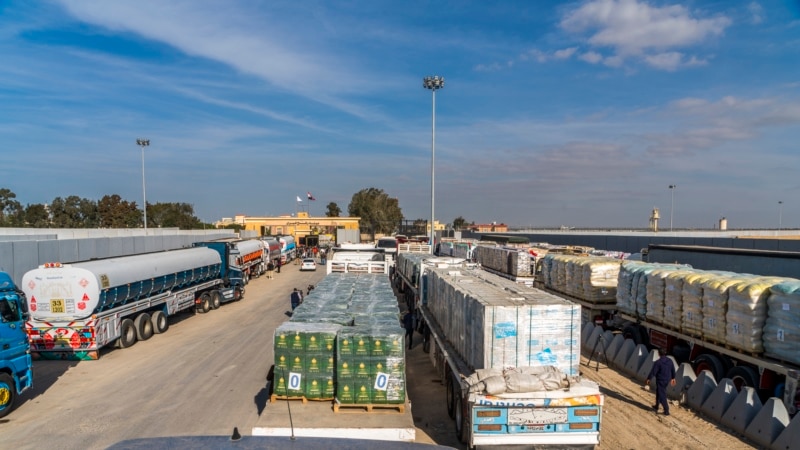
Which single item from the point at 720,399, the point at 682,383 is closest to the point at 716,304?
the point at 682,383

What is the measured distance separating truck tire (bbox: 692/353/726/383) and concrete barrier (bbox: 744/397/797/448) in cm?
258

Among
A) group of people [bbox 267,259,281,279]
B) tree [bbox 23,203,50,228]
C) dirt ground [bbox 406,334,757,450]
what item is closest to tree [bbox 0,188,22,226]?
tree [bbox 23,203,50,228]

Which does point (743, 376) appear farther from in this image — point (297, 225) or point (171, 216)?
point (171, 216)

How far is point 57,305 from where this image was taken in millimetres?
15391

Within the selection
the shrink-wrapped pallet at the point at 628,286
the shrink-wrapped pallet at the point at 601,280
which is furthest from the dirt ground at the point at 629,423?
the shrink-wrapped pallet at the point at 601,280

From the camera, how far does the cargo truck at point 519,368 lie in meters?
7.97

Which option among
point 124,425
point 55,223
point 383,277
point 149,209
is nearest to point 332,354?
point 124,425

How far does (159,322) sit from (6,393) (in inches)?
356

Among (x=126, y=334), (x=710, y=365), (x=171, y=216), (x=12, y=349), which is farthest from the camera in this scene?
(x=171, y=216)

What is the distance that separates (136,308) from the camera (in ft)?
60.0

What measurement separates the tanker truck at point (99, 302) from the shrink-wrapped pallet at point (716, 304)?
1667 cm

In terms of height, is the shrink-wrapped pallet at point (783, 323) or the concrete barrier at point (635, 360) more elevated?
the shrink-wrapped pallet at point (783, 323)

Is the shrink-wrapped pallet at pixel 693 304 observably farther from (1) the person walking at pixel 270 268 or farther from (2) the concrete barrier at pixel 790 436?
(1) the person walking at pixel 270 268

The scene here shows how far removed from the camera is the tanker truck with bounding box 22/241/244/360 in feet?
50.4
